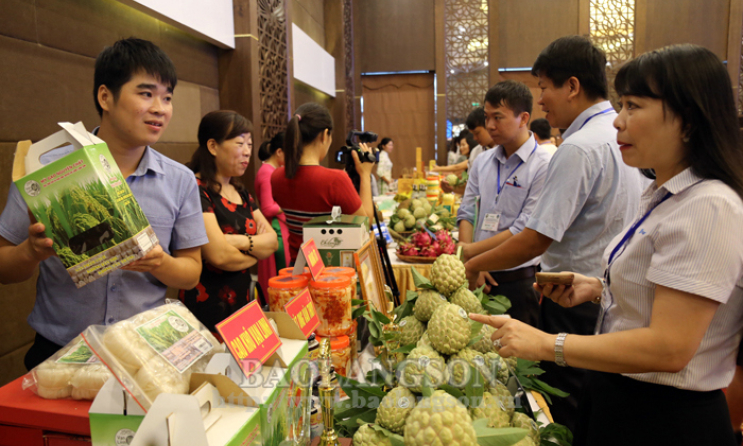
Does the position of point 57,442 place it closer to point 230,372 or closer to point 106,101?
point 230,372

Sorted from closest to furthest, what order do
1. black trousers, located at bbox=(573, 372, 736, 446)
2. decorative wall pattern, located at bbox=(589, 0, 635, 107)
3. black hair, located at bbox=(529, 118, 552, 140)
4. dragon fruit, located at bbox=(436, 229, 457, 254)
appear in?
black trousers, located at bbox=(573, 372, 736, 446) < dragon fruit, located at bbox=(436, 229, 457, 254) < black hair, located at bbox=(529, 118, 552, 140) < decorative wall pattern, located at bbox=(589, 0, 635, 107)

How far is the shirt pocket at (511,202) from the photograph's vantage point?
225 cm

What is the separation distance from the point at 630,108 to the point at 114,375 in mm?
1055

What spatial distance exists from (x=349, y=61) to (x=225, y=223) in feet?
25.4

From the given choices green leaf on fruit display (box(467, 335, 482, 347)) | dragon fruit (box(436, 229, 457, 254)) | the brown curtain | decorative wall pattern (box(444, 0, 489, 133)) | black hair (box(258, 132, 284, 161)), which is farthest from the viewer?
the brown curtain

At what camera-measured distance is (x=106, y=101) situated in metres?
1.25

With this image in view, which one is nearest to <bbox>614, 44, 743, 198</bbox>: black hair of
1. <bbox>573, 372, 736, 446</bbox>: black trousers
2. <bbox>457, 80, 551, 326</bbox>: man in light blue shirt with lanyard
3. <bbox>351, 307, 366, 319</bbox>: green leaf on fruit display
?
<bbox>573, 372, 736, 446</bbox>: black trousers

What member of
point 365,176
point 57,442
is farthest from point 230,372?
point 365,176

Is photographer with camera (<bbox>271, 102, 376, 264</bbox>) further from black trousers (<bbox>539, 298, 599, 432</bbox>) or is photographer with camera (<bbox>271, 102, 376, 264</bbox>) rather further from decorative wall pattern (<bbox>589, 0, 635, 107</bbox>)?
decorative wall pattern (<bbox>589, 0, 635, 107</bbox>)

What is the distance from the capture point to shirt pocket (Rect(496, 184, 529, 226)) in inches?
88.7

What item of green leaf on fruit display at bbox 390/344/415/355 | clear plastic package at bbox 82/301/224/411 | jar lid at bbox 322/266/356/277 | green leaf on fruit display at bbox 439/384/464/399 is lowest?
green leaf on fruit display at bbox 390/344/415/355

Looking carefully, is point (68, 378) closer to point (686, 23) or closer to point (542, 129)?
point (542, 129)

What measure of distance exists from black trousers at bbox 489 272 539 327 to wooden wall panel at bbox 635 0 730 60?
26.5 feet

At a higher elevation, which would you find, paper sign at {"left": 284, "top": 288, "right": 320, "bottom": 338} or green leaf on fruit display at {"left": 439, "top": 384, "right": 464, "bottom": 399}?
paper sign at {"left": 284, "top": 288, "right": 320, "bottom": 338}
